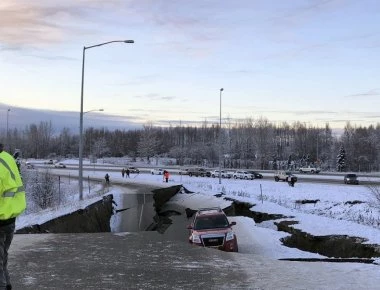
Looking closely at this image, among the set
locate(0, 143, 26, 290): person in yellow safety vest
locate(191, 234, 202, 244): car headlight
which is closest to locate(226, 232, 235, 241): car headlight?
locate(191, 234, 202, 244): car headlight

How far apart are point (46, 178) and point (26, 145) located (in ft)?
507

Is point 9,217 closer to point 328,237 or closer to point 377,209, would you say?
point 328,237

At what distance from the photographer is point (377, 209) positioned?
33.8 m

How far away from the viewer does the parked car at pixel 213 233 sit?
16625 mm

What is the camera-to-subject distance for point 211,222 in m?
17.5

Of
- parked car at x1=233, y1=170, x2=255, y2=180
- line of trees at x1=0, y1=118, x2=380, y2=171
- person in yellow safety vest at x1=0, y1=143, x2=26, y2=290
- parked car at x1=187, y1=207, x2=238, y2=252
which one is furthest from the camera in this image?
line of trees at x1=0, y1=118, x2=380, y2=171

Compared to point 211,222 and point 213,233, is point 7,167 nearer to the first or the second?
point 213,233

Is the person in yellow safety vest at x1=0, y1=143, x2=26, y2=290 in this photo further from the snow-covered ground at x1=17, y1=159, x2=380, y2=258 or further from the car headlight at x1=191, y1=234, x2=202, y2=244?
the snow-covered ground at x1=17, y1=159, x2=380, y2=258

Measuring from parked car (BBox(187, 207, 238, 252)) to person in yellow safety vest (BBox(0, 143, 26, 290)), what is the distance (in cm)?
1025

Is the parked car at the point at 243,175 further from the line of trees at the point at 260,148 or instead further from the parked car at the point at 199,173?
the line of trees at the point at 260,148


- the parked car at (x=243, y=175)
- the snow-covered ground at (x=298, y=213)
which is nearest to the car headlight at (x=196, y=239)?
the snow-covered ground at (x=298, y=213)

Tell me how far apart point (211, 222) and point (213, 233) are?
808 millimetres

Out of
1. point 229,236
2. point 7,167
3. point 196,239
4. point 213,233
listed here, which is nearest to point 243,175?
point 229,236

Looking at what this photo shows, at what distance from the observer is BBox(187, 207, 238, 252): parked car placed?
16625 millimetres
